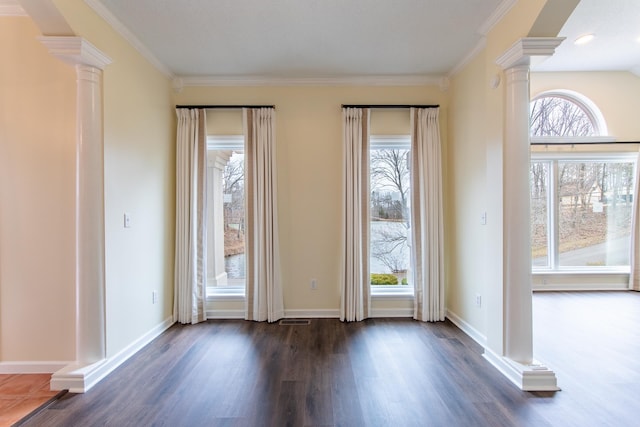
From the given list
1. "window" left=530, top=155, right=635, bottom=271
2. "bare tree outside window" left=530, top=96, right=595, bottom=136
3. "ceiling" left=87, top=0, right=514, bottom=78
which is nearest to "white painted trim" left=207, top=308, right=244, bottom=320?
"ceiling" left=87, top=0, right=514, bottom=78

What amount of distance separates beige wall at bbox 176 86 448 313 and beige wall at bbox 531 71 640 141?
228 cm

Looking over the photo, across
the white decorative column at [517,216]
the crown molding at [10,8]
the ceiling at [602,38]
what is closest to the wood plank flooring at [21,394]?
the crown molding at [10,8]

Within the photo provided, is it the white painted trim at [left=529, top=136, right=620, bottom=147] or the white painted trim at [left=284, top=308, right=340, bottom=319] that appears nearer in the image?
the white painted trim at [left=284, top=308, right=340, bottom=319]

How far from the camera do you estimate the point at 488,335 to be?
2.64 metres

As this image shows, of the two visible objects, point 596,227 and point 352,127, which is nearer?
point 352,127

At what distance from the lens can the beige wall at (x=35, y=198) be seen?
2.41m

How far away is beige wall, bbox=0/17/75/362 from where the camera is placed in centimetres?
241

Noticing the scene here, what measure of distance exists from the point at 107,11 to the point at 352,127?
2.53 meters

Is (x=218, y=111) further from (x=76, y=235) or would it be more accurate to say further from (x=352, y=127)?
(x=76, y=235)

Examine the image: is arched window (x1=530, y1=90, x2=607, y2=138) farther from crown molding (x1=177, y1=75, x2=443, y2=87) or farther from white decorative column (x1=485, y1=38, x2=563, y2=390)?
white decorative column (x1=485, y1=38, x2=563, y2=390)

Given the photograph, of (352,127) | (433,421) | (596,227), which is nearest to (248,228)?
(352,127)

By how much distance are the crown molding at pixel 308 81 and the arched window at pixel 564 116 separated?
2.33 meters

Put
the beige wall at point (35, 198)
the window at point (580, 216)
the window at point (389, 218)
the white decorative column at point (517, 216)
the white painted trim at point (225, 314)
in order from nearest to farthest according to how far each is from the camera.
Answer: the white decorative column at point (517, 216) → the beige wall at point (35, 198) → the white painted trim at point (225, 314) → the window at point (389, 218) → the window at point (580, 216)

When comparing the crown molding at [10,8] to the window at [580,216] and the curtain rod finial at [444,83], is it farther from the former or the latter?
the window at [580,216]
